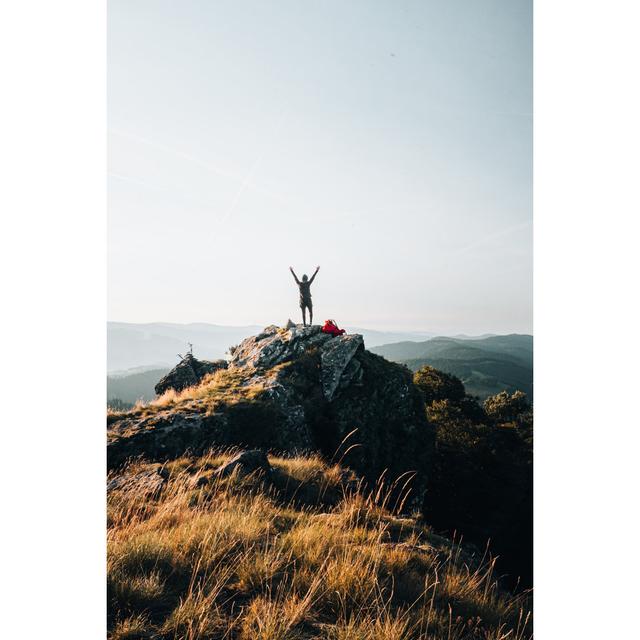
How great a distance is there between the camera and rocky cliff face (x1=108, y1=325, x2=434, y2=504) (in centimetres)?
715

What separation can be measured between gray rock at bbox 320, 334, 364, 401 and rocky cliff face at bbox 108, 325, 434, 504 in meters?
0.03

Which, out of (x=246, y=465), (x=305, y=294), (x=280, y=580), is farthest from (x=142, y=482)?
(x=305, y=294)

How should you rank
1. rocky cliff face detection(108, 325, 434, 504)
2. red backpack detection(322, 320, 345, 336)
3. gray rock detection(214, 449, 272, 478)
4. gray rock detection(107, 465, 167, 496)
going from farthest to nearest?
1. red backpack detection(322, 320, 345, 336)
2. rocky cliff face detection(108, 325, 434, 504)
3. gray rock detection(214, 449, 272, 478)
4. gray rock detection(107, 465, 167, 496)

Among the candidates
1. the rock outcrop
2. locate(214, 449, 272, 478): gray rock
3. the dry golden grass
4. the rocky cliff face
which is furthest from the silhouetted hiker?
the dry golden grass

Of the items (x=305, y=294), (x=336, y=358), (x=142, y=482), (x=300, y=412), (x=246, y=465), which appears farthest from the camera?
(x=305, y=294)

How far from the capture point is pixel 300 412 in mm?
9477

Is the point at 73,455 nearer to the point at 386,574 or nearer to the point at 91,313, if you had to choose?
the point at 91,313

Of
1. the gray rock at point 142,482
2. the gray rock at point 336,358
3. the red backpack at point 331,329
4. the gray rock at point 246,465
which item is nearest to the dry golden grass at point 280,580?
the gray rock at point 142,482

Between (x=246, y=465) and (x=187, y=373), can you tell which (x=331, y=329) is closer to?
(x=187, y=373)

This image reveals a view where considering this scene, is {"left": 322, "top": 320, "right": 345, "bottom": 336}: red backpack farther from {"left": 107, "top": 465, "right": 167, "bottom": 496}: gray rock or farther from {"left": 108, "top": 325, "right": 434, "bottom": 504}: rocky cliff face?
{"left": 107, "top": 465, "right": 167, "bottom": 496}: gray rock

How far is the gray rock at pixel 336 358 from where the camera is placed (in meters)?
11.0

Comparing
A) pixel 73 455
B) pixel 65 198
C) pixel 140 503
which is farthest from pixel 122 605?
pixel 65 198

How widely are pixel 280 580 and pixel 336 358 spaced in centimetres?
922
